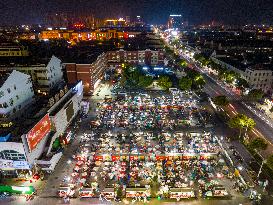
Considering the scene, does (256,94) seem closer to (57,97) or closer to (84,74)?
(84,74)

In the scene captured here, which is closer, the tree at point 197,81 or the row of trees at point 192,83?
the row of trees at point 192,83

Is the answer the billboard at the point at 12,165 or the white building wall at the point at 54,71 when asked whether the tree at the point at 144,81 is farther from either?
the billboard at the point at 12,165

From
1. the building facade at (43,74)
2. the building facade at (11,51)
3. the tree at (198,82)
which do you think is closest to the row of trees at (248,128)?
the tree at (198,82)

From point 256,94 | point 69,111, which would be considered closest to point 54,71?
point 69,111

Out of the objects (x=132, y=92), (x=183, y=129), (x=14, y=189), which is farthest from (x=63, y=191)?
(x=132, y=92)

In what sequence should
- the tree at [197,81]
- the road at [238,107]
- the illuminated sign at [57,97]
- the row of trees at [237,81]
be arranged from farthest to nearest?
the tree at [197,81] < the row of trees at [237,81] < the road at [238,107] < the illuminated sign at [57,97]

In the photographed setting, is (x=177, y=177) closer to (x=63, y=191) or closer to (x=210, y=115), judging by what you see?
(x=63, y=191)

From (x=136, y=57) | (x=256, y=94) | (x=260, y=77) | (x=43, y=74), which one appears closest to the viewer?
(x=43, y=74)
